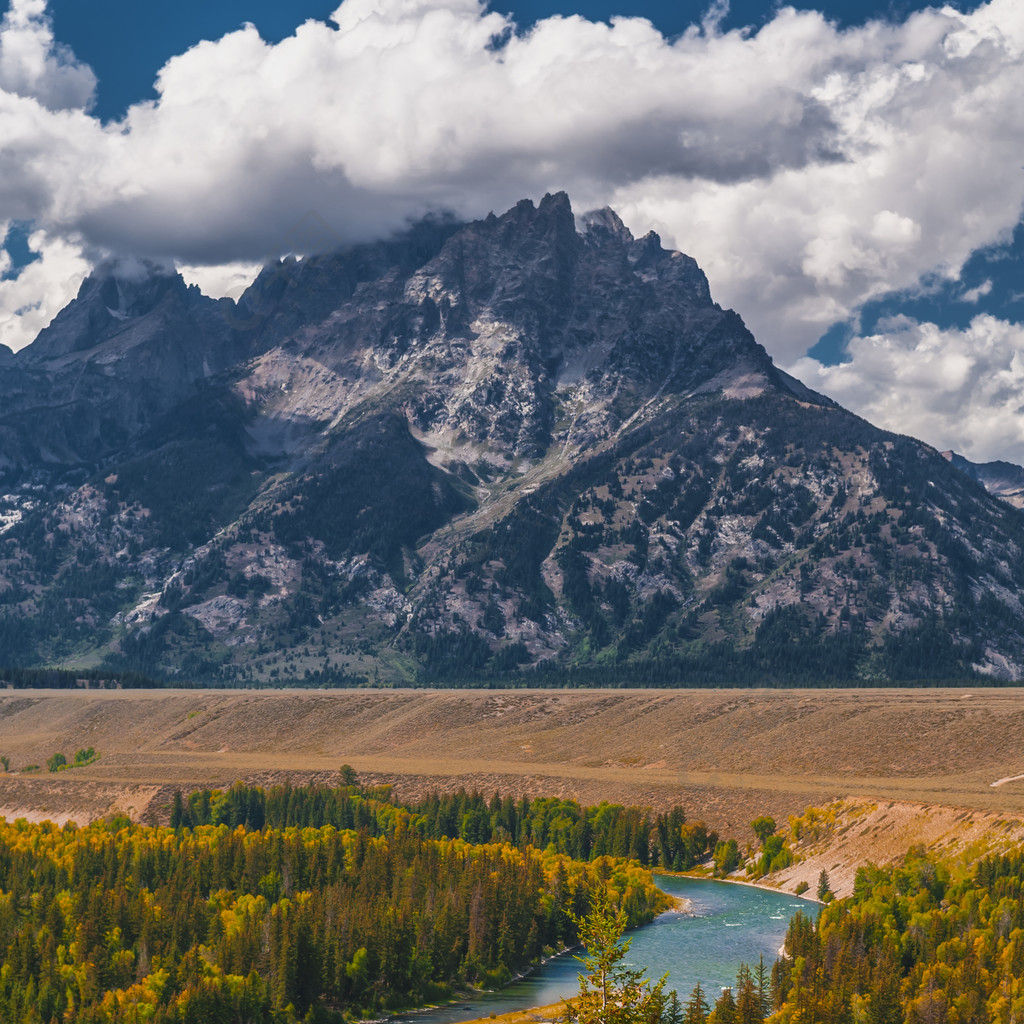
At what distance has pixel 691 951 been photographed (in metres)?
159

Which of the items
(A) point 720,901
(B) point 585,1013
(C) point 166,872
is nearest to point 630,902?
(A) point 720,901

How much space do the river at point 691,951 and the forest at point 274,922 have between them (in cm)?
425

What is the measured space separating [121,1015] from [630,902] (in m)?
73.5

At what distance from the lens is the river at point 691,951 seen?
141625 mm

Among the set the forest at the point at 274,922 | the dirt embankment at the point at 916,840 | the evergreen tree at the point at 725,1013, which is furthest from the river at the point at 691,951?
the evergreen tree at the point at 725,1013

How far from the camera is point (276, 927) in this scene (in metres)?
142

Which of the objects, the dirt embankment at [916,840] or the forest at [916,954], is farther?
the dirt embankment at [916,840]

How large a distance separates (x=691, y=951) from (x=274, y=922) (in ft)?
167

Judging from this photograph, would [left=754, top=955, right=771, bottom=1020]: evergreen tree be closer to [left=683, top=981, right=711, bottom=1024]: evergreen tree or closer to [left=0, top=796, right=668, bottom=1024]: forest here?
[left=683, top=981, right=711, bottom=1024]: evergreen tree

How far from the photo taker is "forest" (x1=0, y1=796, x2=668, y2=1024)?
5285 inches

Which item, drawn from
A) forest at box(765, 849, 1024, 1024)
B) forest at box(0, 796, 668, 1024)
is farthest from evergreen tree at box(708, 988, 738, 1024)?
forest at box(0, 796, 668, 1024)

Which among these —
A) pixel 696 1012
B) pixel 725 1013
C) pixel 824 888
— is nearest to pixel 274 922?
pixel 696 1012

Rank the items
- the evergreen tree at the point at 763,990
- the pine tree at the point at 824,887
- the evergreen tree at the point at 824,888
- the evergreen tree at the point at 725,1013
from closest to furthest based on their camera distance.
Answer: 1. the evergreen tree at the point at 725,1013
2. the evergreen tree at the point at 763,990
3. the evergreen tree at the point at 824,888
4. the pine tree at the point at 824,887

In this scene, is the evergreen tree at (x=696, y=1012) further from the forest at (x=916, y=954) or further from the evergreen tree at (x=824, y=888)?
the evergreen tree at (x=824, y=888)
